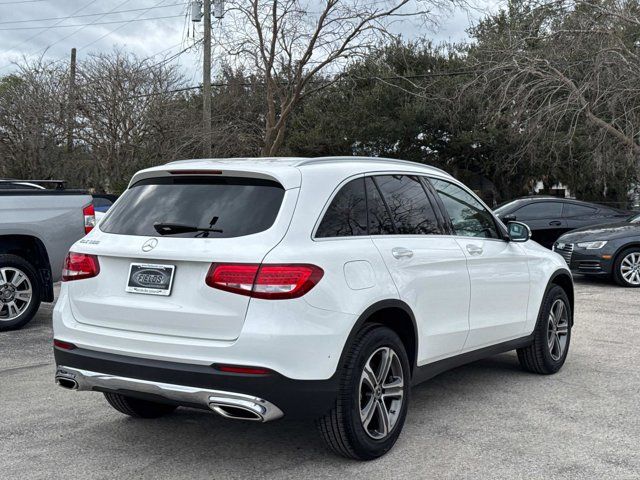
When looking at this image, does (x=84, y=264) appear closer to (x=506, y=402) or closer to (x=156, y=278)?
(x=156, y=278)

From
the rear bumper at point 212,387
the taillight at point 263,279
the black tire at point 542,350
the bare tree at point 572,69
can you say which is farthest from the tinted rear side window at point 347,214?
the bare tree at point 572,69

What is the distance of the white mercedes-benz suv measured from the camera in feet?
12.2

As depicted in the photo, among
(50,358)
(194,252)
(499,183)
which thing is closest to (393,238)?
(194,252)

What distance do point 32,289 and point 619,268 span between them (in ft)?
29.7

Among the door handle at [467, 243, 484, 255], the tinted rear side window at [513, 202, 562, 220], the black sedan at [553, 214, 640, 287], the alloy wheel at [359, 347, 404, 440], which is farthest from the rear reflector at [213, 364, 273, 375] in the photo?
the tinted rear side window at [513, 202, 562, 220]

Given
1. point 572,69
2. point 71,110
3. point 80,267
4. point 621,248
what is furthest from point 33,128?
point 80,267

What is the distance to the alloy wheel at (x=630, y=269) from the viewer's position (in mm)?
12281

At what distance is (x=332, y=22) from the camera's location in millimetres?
22109

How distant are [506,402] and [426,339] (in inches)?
47.1

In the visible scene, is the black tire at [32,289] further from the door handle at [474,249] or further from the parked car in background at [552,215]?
the parked car in background at [552,215]

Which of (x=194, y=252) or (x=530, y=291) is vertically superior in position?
(x=194, y=252)

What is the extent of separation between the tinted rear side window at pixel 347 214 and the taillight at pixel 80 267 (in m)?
1.31

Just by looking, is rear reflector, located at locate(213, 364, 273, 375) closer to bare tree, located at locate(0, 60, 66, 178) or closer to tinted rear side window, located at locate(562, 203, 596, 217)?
tinted rear side window, located at locate(562, 203, 596, 217)

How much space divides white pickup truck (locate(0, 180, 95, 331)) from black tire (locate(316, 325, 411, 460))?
211 inches
